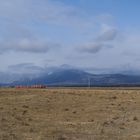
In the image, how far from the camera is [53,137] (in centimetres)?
2389

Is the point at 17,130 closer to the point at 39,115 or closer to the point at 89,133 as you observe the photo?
the point at 89,133

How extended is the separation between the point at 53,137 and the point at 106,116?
45.9ft

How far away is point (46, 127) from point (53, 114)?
34.0ft

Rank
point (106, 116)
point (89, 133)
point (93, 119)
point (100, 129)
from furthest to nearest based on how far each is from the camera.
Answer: point (106, 116) → point (93, 119) → point (100, 129) → point (89, 133)

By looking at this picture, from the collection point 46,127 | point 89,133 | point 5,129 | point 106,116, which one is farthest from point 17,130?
point 106,116

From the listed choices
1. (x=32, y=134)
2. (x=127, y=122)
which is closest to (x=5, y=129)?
(x=32, y=134)

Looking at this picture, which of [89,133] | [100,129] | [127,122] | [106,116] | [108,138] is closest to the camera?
[108,138]

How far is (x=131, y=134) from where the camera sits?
85.4 feet

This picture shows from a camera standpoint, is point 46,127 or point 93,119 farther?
point 93,119

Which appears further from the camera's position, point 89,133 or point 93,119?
point 93,119

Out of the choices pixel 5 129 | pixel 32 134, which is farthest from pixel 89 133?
pixel 5 129

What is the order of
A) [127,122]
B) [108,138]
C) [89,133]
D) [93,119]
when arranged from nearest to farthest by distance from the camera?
[108,138] → [89,133] → [127,122] → [93,119]

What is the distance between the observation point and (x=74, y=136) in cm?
2478

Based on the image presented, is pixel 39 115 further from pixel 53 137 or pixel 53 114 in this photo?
pixel 53 137
